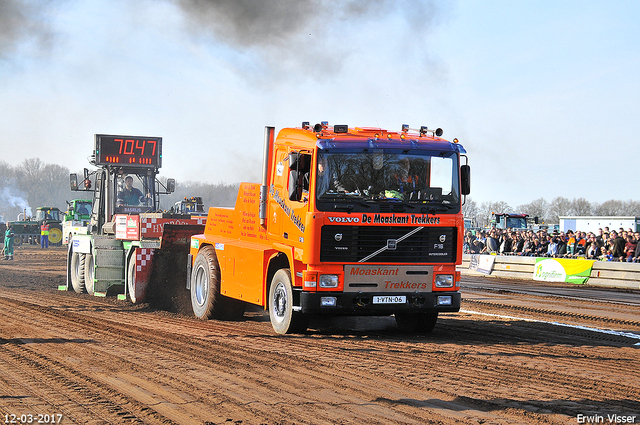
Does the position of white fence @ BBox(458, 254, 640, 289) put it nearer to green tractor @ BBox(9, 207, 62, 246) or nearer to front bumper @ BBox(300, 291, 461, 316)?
front bumper @ BBox(300, 291, 461, 316)

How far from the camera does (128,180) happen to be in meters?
18.3

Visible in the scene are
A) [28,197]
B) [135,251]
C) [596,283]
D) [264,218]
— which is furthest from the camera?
[28,197]

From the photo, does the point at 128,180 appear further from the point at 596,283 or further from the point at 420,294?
the point at 596,283

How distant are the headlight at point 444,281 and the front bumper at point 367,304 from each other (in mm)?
111

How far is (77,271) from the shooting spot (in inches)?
676

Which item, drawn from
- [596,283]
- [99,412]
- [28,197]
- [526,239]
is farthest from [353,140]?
[28,197]

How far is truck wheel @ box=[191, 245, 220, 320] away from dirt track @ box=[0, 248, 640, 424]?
1.66 ft

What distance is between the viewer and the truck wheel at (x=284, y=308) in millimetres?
9602

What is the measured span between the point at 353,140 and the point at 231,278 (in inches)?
137

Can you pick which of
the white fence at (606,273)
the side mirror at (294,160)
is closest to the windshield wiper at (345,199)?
the side mirror at (294,160)

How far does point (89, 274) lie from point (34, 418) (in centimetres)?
1177

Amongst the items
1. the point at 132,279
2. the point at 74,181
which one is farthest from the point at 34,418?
the point at 74,181

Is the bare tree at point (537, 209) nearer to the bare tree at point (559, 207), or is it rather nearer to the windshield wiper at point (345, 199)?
the bare tree at point (559, 207)

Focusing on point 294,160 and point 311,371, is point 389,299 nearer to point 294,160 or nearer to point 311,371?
point 294,160
